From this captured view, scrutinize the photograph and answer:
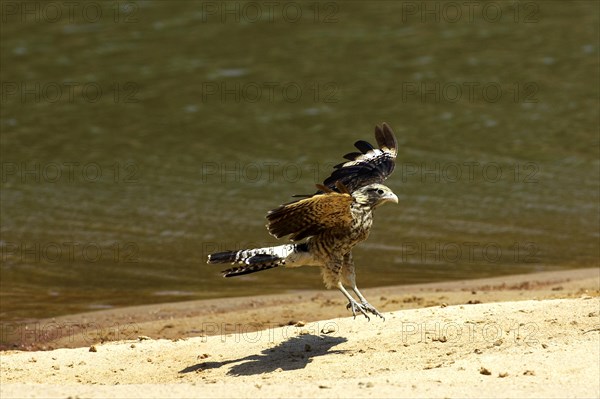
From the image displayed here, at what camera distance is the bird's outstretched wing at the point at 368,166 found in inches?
405

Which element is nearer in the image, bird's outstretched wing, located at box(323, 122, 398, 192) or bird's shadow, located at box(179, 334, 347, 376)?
bird's shadow, located at box(179, 334, 347, 376)

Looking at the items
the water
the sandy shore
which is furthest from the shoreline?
the water

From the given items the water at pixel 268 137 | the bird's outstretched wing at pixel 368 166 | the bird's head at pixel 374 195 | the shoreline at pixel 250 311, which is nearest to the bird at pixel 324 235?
the bird's head at pixel 374 195

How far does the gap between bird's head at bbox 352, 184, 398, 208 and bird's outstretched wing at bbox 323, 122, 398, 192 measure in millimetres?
492

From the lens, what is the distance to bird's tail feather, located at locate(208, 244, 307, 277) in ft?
30.3

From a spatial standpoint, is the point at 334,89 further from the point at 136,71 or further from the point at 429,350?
the point at 429,350

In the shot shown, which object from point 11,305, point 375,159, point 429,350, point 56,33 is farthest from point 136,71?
point 429,350

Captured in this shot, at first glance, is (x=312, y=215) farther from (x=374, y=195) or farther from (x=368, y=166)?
(x=368, y=166)

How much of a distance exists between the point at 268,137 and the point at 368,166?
817 cm

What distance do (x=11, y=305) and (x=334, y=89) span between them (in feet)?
31.3

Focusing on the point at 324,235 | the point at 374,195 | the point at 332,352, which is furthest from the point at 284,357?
the point at 374,195

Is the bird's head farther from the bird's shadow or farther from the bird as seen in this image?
the bird's shadow

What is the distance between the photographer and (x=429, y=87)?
67.5 feet

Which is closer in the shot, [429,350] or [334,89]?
[429,350]
